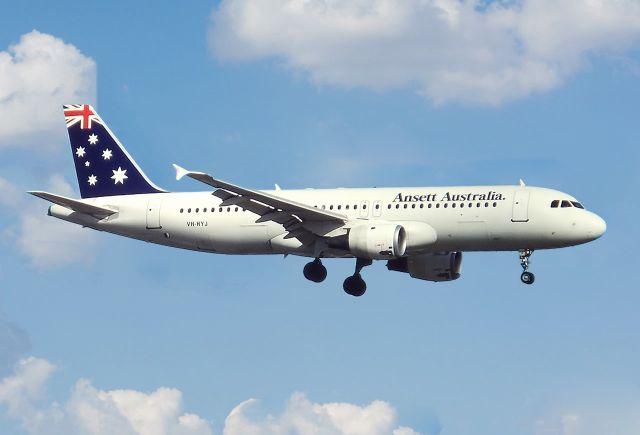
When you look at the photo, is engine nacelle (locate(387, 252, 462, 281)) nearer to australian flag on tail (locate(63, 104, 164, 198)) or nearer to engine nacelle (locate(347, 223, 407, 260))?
engine nacelle (locate(347, 223, 407, 260))

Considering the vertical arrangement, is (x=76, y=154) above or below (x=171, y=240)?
above

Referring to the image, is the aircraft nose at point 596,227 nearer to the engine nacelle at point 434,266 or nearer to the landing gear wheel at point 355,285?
the engine nacelle at point 434,266

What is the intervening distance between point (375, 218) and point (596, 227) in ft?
32.7

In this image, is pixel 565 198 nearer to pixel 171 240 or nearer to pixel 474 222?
pixel 474 222

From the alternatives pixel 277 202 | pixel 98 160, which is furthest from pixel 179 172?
pixel 98 160

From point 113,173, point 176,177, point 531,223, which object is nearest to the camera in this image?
point 176,177

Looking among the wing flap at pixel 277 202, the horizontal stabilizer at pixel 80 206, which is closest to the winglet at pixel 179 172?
the wing flap at pixel 277 202

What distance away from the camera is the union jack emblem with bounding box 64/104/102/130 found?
68562 millimetres

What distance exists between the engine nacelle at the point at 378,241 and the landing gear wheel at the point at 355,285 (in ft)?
18.8

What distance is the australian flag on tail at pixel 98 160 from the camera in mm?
65938

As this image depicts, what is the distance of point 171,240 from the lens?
6328cm

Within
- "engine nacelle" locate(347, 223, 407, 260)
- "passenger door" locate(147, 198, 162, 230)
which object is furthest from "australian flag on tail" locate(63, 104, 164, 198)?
"engine nacelle" locate(347, 223, 407, 260)

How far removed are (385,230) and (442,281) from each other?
8.21 metres

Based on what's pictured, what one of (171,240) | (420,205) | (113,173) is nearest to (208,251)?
(171,240)
